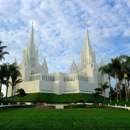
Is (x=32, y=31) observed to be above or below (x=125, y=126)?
above

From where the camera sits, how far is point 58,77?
189 ft

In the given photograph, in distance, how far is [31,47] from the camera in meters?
67.8

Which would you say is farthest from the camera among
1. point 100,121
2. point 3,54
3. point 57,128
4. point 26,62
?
point 26,62

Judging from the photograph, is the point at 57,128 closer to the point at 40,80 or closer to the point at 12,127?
the point at 12,127

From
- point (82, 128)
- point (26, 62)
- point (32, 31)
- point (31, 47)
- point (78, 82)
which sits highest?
point (32, 31)

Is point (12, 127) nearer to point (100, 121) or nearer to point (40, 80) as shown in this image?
point (100, 121)

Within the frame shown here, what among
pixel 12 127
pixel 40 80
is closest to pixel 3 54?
pixel 12 127

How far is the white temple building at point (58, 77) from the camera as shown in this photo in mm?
53750

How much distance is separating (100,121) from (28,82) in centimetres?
4640

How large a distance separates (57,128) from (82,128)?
157 centimetres

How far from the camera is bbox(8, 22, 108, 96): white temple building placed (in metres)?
53.8

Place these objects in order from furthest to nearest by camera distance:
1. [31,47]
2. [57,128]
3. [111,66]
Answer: [31,47] < [111,66] < [57,128]

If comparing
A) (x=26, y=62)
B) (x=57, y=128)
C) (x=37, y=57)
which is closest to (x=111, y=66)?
(x=57, y=128)

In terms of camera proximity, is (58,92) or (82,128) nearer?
(82,128)
